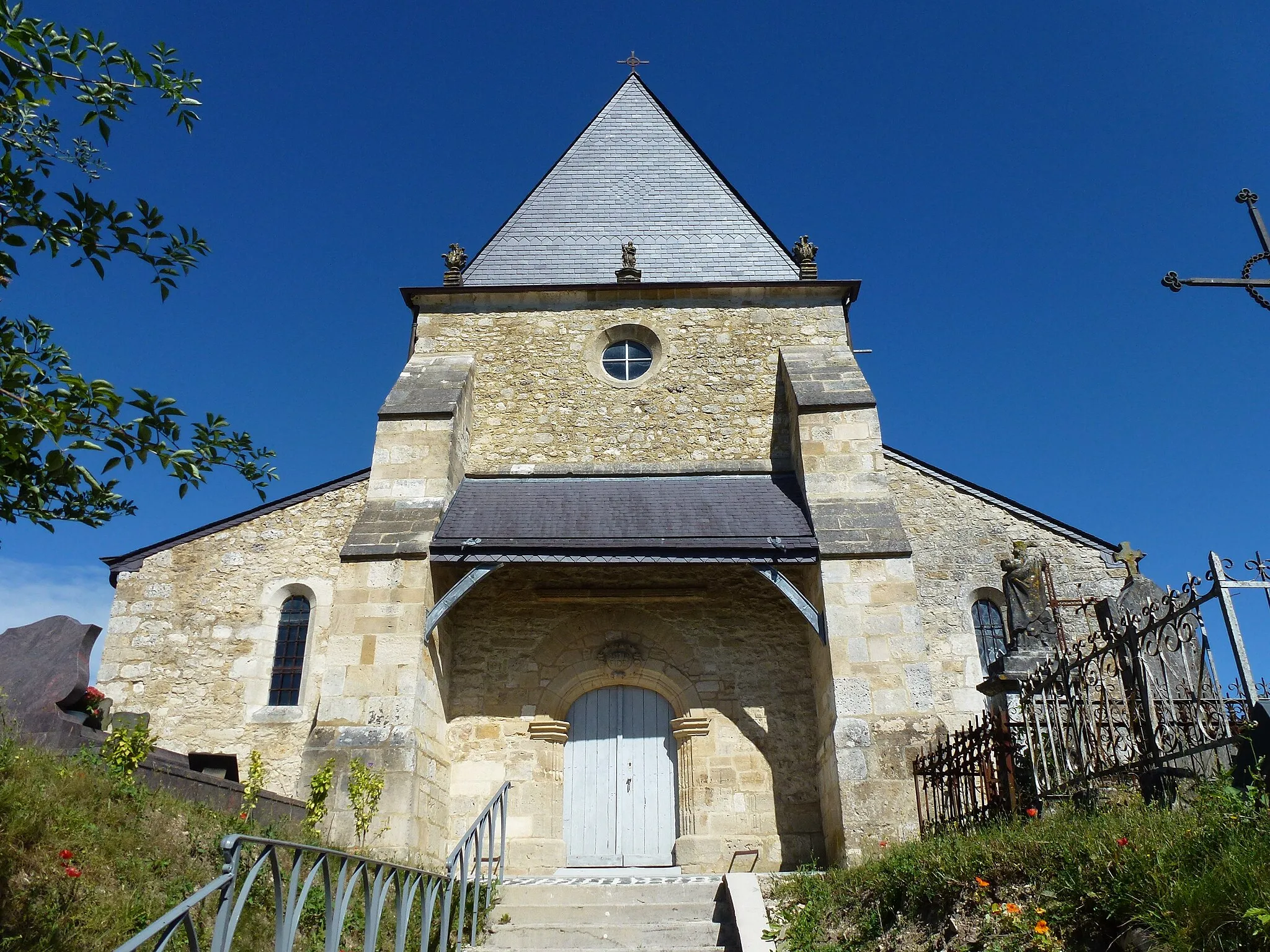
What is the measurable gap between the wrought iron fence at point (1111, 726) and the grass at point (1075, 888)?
11.7 inches

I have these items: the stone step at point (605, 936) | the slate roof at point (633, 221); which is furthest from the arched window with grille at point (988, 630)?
the stone step at point (605, 936)

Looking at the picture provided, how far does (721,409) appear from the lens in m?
10.4

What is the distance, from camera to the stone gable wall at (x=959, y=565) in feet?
31.8

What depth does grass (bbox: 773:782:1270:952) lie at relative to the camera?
307 cm

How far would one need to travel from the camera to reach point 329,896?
134 inches

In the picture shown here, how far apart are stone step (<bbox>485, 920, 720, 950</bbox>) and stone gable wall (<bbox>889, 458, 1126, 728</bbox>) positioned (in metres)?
4.87

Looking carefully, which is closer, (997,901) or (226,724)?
(997,901)

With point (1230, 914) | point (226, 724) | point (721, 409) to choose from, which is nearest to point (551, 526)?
point (721, 409)

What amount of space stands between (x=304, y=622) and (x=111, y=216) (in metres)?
7.72

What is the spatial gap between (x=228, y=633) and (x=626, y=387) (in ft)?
18.0

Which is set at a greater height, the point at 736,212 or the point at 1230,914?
the point at 736,212

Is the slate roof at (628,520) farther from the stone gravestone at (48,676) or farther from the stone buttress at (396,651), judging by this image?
the stone gravestone at (48,676)

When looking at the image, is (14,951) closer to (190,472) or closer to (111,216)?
(190,472)

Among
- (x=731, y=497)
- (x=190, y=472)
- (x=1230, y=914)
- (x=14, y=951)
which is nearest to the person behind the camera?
(x=1230, y=914)
